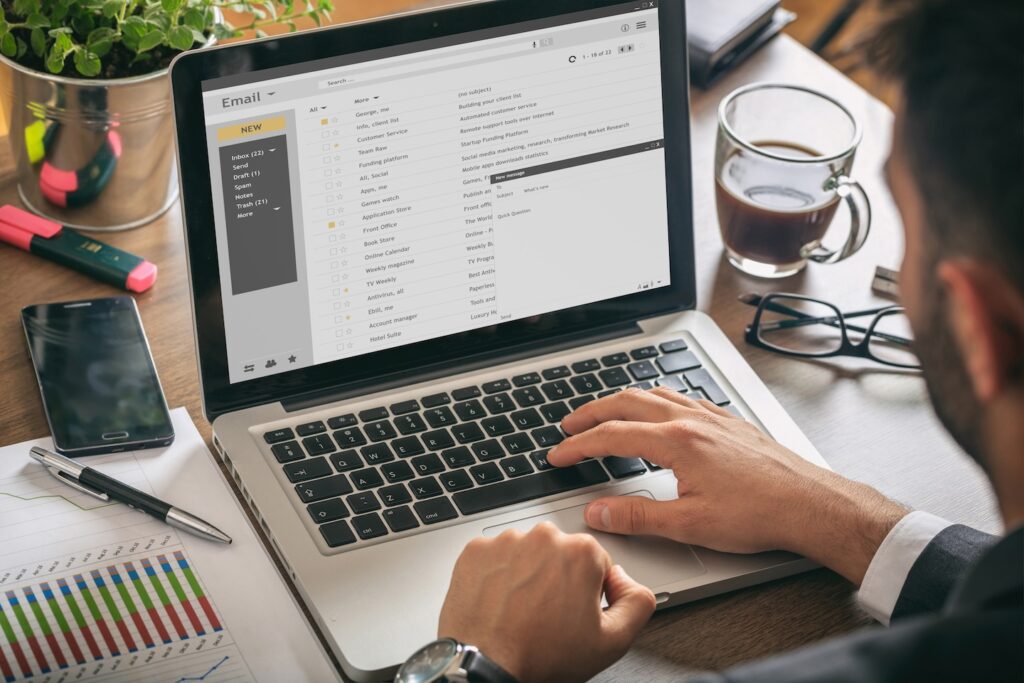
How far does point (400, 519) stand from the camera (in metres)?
0.96

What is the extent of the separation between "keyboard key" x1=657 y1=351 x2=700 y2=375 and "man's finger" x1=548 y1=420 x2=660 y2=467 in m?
0.13

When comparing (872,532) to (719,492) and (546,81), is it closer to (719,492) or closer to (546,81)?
(719,492)

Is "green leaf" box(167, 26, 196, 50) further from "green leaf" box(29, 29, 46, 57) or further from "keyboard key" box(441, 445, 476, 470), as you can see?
"keyboard key" box(441, 445, 476, 470)

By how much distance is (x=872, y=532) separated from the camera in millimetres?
959

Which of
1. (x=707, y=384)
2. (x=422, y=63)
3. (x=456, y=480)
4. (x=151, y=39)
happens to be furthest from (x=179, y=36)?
(x=707, y=384)

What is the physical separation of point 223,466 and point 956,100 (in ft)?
2.21

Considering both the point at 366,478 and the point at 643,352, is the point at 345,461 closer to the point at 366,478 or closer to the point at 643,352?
the point at 366,478

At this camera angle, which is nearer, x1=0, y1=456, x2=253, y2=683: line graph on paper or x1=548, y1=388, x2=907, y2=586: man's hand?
x1=0, y1=456, x2=253, y2=683: line graph on paper

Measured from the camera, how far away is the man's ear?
2.11 ft

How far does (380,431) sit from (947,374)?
497mm

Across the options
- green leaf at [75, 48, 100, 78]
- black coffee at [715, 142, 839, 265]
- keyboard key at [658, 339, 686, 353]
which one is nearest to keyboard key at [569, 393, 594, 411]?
keyboard key at [658, 339, 686, 353]

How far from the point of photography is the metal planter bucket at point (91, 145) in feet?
3.67

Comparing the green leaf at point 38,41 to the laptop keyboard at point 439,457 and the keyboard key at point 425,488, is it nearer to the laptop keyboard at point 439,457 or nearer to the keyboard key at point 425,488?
the laptop keyboard at point 439,457

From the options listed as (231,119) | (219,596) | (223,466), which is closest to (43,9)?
(231,119)
